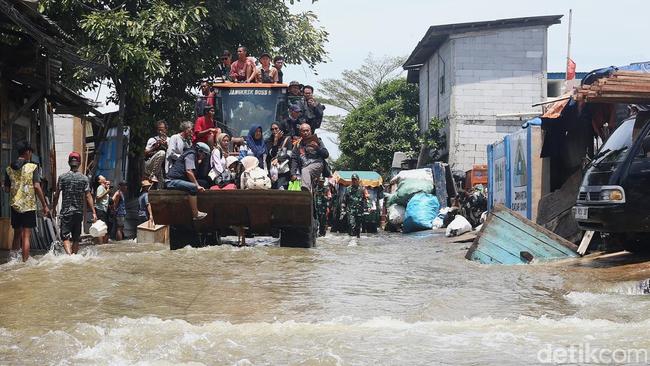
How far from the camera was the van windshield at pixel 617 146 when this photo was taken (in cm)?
989

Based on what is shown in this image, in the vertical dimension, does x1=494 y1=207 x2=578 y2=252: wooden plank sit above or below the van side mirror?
below

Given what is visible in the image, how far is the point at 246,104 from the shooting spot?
44.9ft

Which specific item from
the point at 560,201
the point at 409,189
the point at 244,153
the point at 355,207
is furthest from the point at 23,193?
the point at 409,189

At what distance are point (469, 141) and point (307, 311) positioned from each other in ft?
72.7

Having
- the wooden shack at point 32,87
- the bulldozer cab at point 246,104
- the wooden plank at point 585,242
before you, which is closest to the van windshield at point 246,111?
the bulldozer cab at point 246,104

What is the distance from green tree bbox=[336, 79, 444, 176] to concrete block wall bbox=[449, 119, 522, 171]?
694 centimetres

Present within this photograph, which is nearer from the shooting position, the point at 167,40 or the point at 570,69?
the point at 167,40

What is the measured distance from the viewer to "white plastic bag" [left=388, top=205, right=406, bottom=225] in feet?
80.4

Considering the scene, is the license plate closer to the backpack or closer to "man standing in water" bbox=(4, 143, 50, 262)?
the backpack

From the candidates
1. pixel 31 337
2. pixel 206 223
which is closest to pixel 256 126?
pixel 206 223

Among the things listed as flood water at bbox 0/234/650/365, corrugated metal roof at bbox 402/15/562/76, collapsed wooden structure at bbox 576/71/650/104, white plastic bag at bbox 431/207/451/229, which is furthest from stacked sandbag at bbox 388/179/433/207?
collapsed wooden structure at bbox 576/71/650/104

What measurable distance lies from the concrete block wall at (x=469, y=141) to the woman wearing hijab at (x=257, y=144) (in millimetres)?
16195

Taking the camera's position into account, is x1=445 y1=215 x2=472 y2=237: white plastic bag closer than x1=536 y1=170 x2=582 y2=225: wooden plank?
No

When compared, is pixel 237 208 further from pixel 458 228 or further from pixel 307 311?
pixel 458 228
